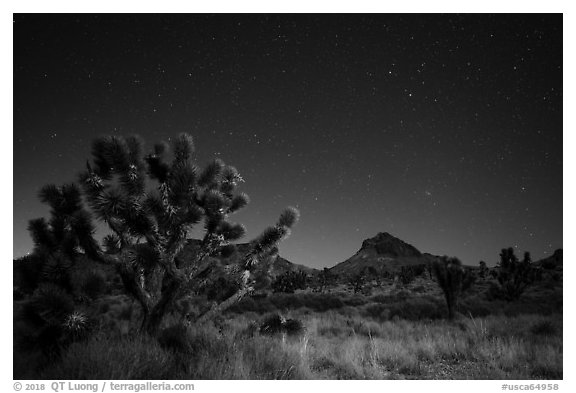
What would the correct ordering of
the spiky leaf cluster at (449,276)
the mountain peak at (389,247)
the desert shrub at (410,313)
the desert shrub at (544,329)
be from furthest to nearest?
the mountain peak at (389,247) < the spiky leaf cluster at (449,276) < the desert shrub at (410,313) < the desert shrub at (544,329)

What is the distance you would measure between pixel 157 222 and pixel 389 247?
508 feet

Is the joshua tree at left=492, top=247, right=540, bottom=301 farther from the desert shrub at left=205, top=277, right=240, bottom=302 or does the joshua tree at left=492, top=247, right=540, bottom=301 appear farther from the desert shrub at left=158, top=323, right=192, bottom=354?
the desert shrub at left=158, top=323, right=192, bottom=354

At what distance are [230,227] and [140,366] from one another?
3711 mm

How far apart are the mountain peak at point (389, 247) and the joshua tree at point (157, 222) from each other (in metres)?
146

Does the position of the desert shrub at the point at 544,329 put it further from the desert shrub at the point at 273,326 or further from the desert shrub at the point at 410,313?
the desert shrub at the point at 273,326

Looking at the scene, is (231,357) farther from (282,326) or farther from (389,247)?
(389,247)

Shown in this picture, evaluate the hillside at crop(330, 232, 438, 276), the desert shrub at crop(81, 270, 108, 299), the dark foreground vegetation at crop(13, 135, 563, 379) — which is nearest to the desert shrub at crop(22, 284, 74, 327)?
the dark foreground vegetation at crop(13, 135, 563, 379)

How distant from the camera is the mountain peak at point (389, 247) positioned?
14588 cm

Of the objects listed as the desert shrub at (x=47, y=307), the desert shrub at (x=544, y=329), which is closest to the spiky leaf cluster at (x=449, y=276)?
the desert shrub at (x=544, y=329)

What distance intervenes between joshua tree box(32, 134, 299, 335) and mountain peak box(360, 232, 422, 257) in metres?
146

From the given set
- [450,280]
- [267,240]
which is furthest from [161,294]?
[450,280]

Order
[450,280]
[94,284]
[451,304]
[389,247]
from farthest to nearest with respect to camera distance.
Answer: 1. [389,247]
2. [450,280]
3. [451,304]
4. [94,284]

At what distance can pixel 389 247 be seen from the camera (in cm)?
15000
